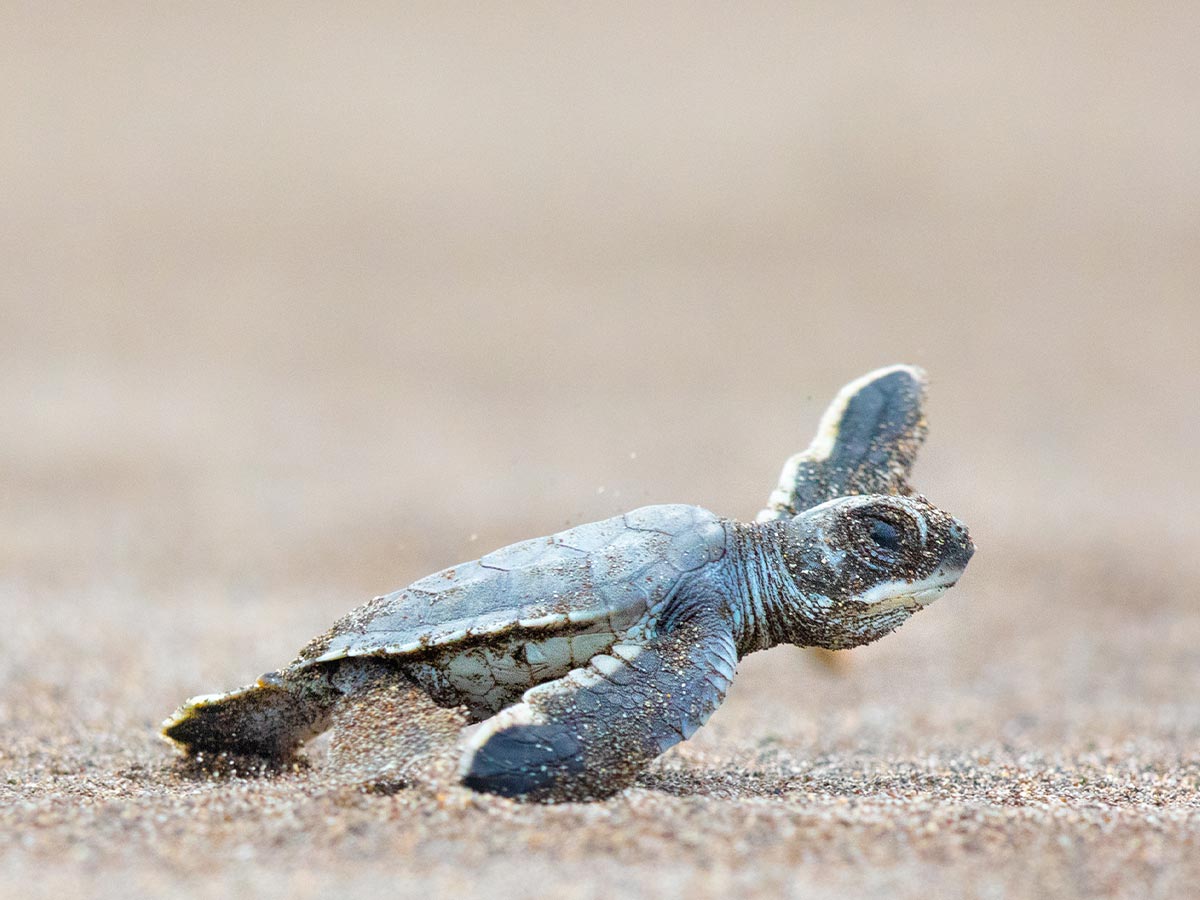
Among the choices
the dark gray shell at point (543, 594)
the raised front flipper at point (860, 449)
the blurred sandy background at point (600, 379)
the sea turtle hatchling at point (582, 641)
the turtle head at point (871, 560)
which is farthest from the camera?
the raised front flipper at point (860, 449)

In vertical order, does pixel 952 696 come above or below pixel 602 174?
below

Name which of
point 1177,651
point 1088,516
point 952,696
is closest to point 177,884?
point 952,696

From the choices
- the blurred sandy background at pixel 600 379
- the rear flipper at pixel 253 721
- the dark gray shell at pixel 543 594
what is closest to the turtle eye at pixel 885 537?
the dark gray shell at pixel 543 594

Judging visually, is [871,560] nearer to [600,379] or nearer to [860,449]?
[860,449]

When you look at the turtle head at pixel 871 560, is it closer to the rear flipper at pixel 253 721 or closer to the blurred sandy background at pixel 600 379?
the blurred sandy background at pixel 600 379

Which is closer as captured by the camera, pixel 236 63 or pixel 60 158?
pixel 60 158

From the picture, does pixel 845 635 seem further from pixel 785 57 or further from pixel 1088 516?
pixel 785 57

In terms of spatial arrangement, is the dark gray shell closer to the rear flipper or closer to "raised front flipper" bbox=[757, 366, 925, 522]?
the rear flipper

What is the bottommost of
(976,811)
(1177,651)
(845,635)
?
(1177,651)
